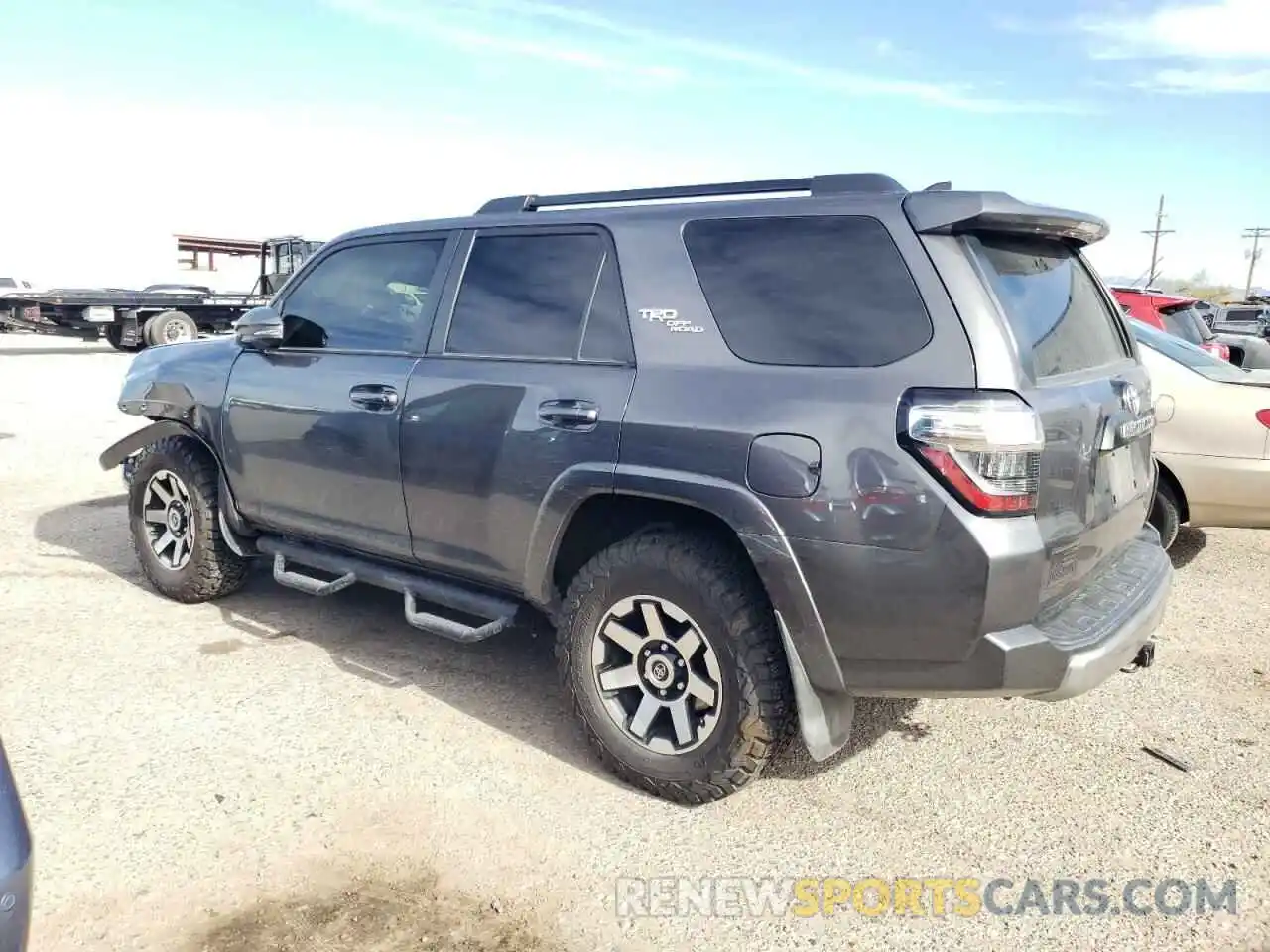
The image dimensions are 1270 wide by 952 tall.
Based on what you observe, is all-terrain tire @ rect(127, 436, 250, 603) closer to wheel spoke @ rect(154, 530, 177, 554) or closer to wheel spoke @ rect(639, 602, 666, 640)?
wheel spoke @ rect(154, 530, 177, 554)

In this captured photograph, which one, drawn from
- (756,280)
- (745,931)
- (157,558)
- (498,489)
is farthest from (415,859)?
(157,558)

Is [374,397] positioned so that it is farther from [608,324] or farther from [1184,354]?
[1184,354]

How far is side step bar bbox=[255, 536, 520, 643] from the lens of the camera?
3656 millimetres

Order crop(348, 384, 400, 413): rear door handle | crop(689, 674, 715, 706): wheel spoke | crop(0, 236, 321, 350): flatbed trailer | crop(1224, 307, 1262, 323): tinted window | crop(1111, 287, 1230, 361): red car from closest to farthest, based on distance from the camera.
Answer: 1. crop(689, 674, 715, 706): wheel spoke
2. crop(348, 384, 400, 413): rear door handle
3. crop(1111, 287, 1230, 361): red car
4. crop(0, 236, 321, 350): flatbed trailer
5. crop(1224, 307, 1262, 323): tinted window

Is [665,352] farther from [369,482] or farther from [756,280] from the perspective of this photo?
[369,482]

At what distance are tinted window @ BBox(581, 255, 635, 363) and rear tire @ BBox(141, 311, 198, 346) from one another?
17536 millimetres

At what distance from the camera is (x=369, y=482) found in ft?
13.0

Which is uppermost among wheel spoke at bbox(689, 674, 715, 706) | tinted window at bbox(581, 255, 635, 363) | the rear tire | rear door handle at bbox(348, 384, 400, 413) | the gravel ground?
tinted window at bbox(581, 255, 635, 363)

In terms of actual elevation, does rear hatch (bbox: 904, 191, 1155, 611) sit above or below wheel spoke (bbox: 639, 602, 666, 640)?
above

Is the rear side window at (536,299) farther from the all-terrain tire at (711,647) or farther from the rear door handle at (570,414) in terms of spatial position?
the all-terrain tire at (711,647)

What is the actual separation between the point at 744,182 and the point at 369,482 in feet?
6.33

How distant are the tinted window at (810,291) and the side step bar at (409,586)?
1.44 meters

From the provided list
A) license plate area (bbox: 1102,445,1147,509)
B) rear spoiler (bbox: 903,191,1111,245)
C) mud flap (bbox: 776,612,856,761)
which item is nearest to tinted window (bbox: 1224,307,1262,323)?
license plate area (bbox: 1102,445,1147,509)

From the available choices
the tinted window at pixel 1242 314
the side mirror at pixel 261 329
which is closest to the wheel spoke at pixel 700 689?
the side mirror at pixel 261 329
